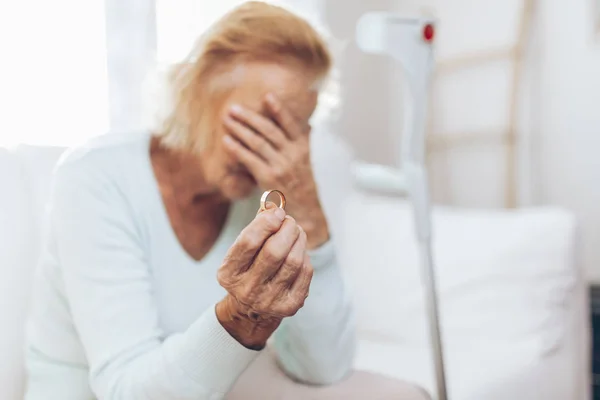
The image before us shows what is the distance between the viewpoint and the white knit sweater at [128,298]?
1.45 ft

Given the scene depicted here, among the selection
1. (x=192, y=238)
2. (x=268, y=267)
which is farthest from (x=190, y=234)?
(x=268, y=267)

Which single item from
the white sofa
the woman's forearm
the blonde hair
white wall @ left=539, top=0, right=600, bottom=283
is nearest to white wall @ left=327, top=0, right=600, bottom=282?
white wall @ left=539, top=0, right=600, bottom=283

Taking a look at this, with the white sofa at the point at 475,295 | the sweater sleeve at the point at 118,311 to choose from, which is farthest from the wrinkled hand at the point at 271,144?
the white sofa at the point at 475,295

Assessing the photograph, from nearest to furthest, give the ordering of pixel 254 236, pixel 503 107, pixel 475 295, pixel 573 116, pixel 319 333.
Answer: pixel 254 236
pixel 319 333
pixel 475 295
pixel 573 116
pixel 503 107

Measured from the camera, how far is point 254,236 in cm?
33

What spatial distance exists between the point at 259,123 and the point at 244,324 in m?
0.15

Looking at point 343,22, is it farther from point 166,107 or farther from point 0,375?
point 0,375

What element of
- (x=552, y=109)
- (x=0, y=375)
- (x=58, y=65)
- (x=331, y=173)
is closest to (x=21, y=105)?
(x=58, y=65)

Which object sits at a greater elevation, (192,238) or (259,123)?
(259,123)

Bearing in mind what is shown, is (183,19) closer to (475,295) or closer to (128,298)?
(128,298)

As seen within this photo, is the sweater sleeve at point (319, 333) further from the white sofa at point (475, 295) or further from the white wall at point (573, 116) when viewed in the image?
the white wall at point (573, 116)

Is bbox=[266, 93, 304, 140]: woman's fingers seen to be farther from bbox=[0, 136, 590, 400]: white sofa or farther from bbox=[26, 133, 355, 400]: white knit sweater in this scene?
bbox=[0, 136, 590, 400]: white sofa

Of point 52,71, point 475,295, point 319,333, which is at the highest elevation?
point 52,71

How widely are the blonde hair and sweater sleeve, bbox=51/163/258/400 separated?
0.24ft
